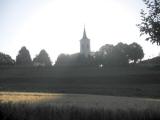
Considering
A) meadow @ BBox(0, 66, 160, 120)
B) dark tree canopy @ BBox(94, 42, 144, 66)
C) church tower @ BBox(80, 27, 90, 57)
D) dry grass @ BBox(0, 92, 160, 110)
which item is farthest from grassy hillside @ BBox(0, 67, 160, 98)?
church tower @ BBox(80, 27, 90, 57)

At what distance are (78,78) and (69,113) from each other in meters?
54.4

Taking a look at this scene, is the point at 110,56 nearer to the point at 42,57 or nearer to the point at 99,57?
the point at 99,57

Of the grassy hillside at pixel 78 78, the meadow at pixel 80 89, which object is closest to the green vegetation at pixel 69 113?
the meadow at pixel 80 89

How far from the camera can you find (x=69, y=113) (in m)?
14.9

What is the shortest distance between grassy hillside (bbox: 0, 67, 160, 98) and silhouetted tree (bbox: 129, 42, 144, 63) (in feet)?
104

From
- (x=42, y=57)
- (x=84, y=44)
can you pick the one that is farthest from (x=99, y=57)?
(x=84, y=44)

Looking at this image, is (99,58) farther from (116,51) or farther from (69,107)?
(69,107)

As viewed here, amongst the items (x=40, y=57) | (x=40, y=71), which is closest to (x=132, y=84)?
(x=40, y=71)

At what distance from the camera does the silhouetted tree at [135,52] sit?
10944cm

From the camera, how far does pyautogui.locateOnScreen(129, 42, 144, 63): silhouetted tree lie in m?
109

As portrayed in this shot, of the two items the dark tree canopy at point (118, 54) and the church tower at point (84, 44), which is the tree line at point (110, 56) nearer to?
the dark tree canopy at point (118, 54)

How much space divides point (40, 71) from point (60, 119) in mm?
64103

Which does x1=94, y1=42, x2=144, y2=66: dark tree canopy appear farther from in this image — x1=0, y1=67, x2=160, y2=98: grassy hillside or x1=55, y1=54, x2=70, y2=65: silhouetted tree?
x1=0, y1=67, x2=160, y2=98: grassy hillside

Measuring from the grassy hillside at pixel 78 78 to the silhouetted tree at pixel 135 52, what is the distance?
104 ft
